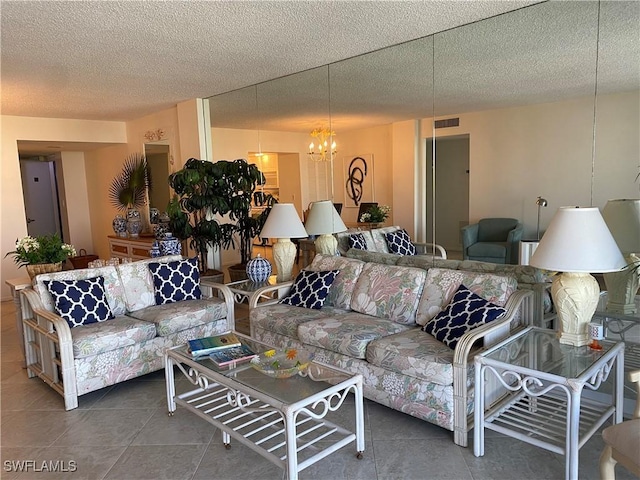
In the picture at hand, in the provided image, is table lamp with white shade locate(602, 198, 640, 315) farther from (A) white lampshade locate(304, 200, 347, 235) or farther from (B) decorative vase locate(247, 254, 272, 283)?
(B) decorative vase locate(247, 254, 272, 283)

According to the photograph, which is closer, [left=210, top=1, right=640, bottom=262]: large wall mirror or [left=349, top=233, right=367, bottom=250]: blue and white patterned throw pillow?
[left=210, top=1, right=640, bottom=262]: large wall mirror

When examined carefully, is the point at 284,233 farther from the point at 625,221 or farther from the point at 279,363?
the point at 625,221

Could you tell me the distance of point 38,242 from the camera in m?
3.89

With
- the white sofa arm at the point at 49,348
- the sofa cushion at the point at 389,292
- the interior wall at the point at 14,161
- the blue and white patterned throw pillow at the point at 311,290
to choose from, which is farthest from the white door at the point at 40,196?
the sofa cushion at the point at 389,292

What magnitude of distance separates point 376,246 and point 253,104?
2.40 meters

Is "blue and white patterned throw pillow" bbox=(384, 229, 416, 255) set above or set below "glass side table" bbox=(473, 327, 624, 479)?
above

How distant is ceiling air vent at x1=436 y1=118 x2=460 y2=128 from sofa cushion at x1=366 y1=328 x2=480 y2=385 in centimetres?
164

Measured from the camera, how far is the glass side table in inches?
81.2

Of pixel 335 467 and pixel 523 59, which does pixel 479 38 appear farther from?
pixel 335 467

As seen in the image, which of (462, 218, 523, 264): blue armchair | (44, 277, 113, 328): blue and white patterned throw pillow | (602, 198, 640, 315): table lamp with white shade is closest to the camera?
(602, 198, 640, 315): table lamp with white shade

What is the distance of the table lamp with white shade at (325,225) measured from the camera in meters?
4.53

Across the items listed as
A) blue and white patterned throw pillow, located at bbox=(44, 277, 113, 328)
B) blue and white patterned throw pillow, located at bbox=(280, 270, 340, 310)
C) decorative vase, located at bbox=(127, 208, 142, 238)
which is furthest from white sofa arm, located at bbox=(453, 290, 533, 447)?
decorative vase, located at bbox=(127, 208, 142, 238)

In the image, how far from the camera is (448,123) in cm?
355

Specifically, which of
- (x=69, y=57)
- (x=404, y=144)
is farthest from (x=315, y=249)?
(x=69, y=57)
